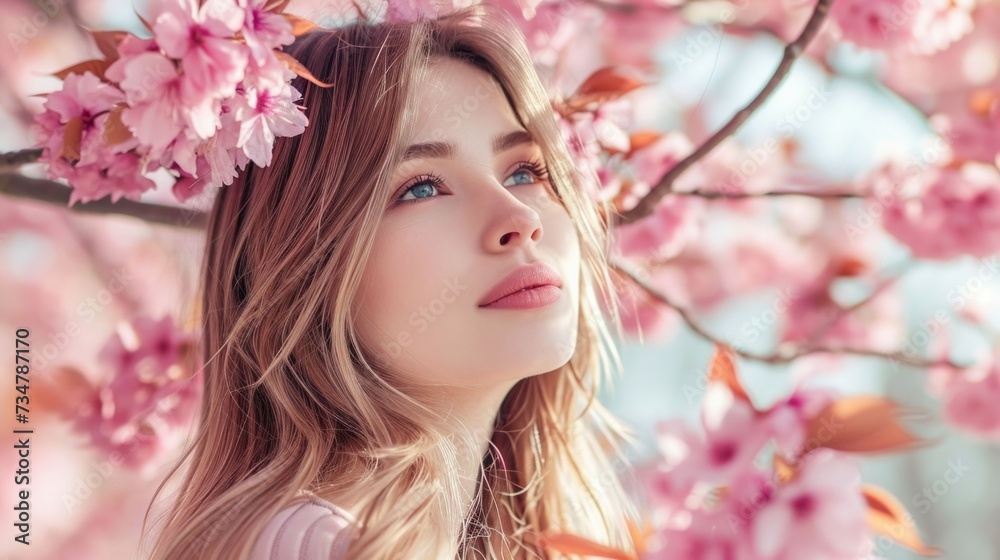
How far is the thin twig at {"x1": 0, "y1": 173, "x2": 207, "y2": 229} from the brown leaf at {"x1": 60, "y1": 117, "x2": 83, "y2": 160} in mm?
154

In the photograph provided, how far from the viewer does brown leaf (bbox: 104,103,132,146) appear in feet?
3.09

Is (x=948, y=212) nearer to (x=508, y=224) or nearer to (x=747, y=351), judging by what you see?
(x=747, y=351)

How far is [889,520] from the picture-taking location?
769mm

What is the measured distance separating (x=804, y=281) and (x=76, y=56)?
2009 millimetres

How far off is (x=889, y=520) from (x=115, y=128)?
0.86 meters

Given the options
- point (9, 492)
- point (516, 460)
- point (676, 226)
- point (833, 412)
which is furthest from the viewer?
point (9, 492)

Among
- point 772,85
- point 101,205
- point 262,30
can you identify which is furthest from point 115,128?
point 772,85

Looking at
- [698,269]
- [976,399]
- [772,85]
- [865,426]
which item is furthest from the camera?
[698,269]

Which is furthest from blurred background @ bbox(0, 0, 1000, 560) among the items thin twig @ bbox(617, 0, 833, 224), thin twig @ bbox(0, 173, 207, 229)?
thin twig @ bbox(617, 0, 833, 224)

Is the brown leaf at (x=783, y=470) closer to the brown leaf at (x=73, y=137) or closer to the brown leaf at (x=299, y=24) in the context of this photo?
the brown leaf at (x=299, y=24)

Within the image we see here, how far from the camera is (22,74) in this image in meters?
2.17

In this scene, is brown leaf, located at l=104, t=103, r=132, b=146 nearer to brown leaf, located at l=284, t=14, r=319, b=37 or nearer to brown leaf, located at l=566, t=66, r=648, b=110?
brown leaf, located at l=284, t=14, r=319, b=37

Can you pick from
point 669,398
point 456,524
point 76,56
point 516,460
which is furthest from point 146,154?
point 669,398

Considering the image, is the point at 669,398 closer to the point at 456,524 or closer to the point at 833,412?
the point at 456,524
